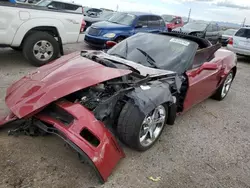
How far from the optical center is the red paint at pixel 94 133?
7.51 feet

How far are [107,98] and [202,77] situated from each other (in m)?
1.86

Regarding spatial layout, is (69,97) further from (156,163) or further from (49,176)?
(156,163)

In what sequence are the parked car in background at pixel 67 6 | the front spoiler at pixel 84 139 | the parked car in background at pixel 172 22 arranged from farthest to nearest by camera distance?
the parked car in background at pixel 172 22, the parked car in background at pixel 67 6, the front spoiler at pixel 84 139

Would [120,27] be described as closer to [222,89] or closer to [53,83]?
[222,89]

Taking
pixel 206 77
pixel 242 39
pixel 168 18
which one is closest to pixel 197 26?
pixel 168 18

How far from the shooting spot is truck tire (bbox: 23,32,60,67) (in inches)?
229

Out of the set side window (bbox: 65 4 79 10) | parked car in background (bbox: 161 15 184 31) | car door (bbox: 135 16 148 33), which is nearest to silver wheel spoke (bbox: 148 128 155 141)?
side window (bbox: 65 4 79 10)

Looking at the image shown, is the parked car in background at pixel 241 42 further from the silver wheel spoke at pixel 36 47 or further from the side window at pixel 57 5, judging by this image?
the silver wheel spoke at pixel 36 47

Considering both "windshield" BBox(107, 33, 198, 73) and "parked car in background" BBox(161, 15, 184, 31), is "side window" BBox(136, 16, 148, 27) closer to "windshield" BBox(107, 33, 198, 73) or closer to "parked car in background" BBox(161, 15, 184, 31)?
"windshield" BBox(107, 33, 198, 73)

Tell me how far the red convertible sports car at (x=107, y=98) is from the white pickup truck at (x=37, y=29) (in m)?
2.77

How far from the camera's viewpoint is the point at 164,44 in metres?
3.97

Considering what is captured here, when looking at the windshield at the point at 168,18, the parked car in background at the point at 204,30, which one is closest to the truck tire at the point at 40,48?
the parked car in background at the point at 204,30

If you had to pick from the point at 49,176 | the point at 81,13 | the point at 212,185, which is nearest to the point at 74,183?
the point at 49,176

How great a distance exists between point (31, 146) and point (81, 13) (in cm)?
489
